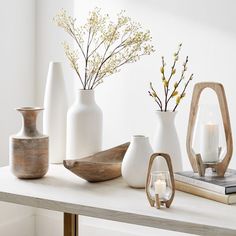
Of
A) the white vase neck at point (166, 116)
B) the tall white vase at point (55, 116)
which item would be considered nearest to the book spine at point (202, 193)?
the white vase neck at point (166, 116)

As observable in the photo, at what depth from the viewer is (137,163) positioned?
1986mm

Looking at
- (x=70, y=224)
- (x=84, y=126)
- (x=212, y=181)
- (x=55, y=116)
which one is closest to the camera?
(x=212, y=181)

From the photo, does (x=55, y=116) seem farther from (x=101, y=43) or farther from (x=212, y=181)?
(x=212, y=181)

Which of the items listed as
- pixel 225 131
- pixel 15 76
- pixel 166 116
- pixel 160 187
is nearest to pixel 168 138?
pixel 166 116

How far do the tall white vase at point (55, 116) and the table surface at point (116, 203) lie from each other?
0.20 meters

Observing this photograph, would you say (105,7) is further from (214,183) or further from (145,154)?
(214,183)

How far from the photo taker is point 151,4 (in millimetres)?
3027

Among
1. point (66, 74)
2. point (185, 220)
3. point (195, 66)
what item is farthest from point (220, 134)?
point (66, 74)

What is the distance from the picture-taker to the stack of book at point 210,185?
1.82 metres

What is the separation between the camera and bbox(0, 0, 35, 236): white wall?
125 inches

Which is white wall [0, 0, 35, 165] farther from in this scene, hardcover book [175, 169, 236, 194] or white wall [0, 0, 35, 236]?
hardcover book [175, 169, 236, 194]

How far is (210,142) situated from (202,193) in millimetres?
182

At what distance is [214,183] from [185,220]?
24cm

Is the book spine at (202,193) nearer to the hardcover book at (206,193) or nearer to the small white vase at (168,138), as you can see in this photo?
the hardcover book at (206,193)
